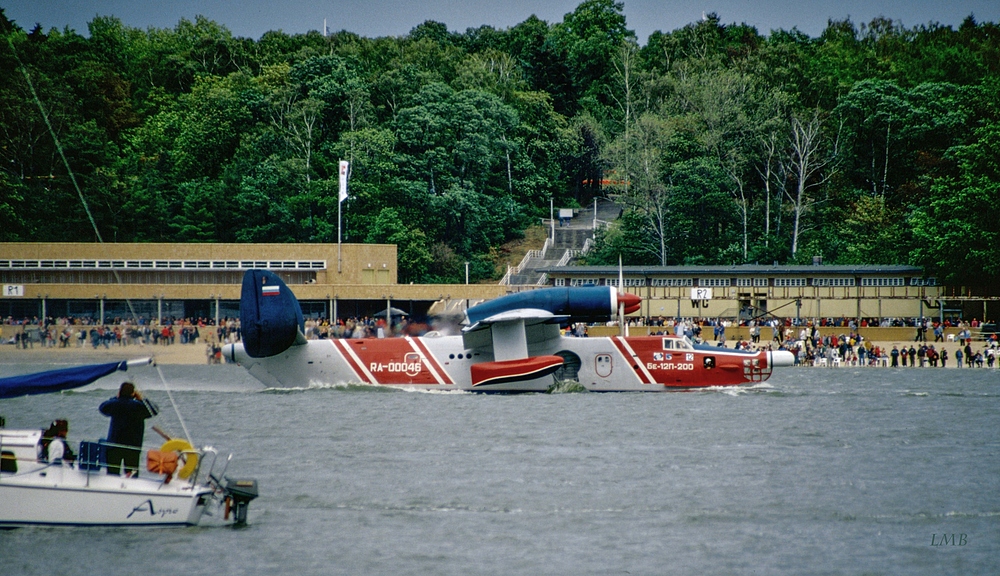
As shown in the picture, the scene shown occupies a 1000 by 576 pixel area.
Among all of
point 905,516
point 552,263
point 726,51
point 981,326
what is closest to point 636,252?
point 552,263

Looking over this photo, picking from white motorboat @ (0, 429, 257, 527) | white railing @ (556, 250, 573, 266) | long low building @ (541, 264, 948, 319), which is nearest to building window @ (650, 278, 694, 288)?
long low building @ (541, 264, 948, 319)

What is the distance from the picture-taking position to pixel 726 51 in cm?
9988

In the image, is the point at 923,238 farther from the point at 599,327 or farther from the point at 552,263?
the point at 552,263

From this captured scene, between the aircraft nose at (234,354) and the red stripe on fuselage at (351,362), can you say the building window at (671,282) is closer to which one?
the red stripe on fuselage at (351,362)

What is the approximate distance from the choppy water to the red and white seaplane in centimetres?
74

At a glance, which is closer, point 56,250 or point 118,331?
point 118,331

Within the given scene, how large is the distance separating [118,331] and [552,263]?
3476 centimetres

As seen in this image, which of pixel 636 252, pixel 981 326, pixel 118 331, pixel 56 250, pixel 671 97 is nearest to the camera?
pixel 118 331

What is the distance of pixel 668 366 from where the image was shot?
3244 cm

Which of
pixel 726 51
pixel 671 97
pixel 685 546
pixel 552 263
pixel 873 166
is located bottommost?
pixel 685 546

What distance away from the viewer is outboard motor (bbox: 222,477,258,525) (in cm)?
1591

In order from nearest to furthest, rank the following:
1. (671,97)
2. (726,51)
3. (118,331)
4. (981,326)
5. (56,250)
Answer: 1. (118,331)
2. (981,326)
3. (56,250)
4. (671,97)
5. (726,51)

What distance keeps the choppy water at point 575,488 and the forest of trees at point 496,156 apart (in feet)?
125

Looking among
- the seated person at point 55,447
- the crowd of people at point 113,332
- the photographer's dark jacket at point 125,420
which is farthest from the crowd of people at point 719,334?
the photographer's dark jacket at point 125,420
